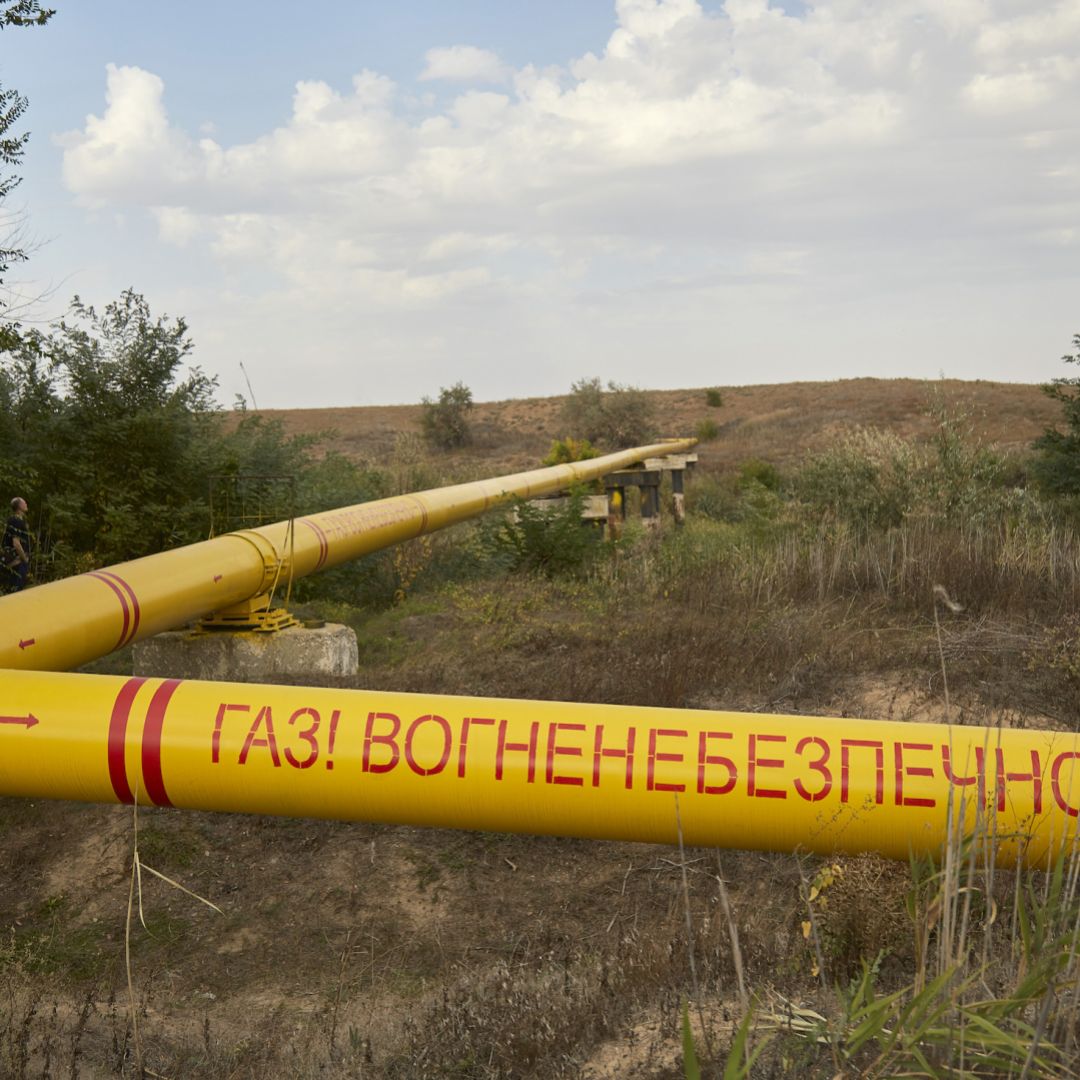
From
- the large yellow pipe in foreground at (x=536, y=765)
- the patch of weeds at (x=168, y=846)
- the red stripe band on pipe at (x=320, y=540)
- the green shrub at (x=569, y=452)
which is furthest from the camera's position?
the green shrub at (x=569, y=452)

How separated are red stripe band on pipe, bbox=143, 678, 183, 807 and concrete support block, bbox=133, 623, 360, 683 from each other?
3.75 meters

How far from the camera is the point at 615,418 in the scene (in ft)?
128

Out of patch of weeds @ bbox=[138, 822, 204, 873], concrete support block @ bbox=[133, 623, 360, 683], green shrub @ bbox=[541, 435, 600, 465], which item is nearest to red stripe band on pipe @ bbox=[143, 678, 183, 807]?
patch of weeds @ bbox=[138, 822, 204, 873]

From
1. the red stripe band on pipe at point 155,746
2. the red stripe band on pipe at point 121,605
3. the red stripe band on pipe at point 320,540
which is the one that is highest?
the red stripe band on pipe at point 320,540

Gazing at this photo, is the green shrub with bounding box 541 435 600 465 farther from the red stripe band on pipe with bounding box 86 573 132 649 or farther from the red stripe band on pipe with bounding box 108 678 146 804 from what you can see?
the red stripe band on pipe with bounding box 108 678 146 804

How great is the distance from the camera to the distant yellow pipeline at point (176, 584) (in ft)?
17.7

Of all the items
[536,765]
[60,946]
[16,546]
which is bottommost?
[60,946]

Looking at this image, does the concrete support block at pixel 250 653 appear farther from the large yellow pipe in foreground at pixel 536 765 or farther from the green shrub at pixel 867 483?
the green shrub at pixel 867 483

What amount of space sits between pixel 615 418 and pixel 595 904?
114 ft

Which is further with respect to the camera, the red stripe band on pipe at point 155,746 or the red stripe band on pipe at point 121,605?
the red stripe band on pipe at point 121,605

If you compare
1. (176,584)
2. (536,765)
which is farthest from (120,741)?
(176,584)

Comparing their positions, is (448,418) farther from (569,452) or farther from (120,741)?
(120,741)

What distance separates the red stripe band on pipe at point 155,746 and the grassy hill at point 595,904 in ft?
2.40

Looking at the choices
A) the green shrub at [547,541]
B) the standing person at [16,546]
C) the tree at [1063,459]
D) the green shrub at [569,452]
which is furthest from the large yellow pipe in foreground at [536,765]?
the green shrub at [569,452]
